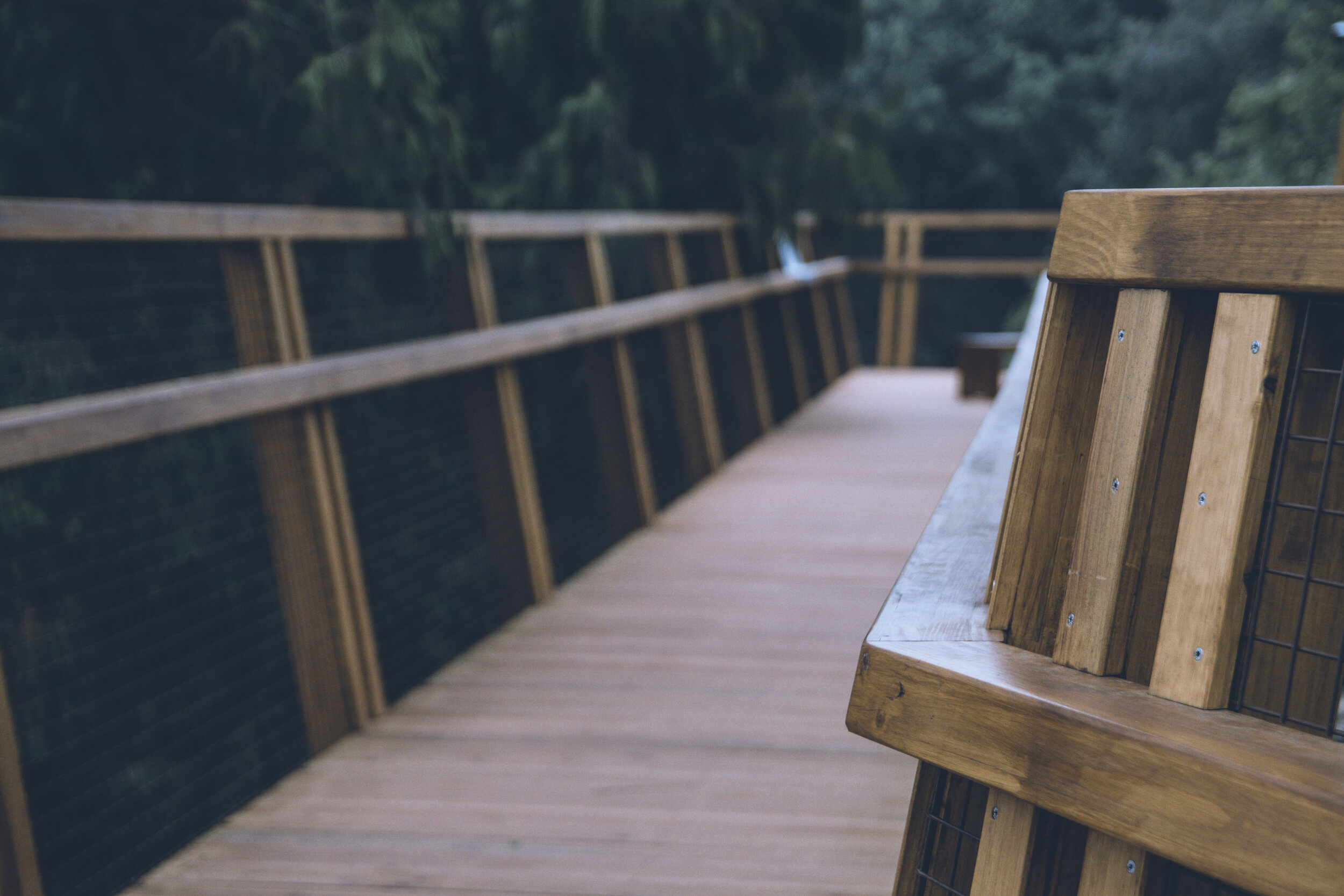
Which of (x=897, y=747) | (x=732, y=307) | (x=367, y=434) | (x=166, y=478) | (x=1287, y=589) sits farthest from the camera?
(x=732, y=307)

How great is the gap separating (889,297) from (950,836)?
35.8 ft

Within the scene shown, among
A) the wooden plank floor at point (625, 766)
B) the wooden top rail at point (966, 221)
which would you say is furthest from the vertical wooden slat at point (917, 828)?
the wooden top rail at point (966, 221)

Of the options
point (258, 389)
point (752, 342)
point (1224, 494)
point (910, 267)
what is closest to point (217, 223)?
point (258, 389)

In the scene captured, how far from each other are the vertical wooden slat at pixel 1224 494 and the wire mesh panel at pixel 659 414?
426 centimetres

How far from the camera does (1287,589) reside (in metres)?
1.13

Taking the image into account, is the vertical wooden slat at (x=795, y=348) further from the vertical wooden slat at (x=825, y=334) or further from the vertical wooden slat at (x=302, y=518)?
the vertical wooden slat at (x=302, y=518)

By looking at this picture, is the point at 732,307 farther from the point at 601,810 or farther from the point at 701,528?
the point at 601,810

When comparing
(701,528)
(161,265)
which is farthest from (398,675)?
(701,528)

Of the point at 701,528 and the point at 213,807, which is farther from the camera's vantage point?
the point at 701,528

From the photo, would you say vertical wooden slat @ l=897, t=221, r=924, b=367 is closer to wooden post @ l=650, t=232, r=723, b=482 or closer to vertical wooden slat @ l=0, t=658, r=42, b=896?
wooden post @ l=650, t=232, r=723, b=482

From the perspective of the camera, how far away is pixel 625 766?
292 centimetres

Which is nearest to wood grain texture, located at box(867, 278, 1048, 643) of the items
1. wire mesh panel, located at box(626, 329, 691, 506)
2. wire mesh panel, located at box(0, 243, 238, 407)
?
wire mesh panel, located at box(0, 243, 238, 407)

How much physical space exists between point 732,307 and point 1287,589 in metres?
6.18

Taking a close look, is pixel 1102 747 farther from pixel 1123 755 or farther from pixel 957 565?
pixel 957 565
